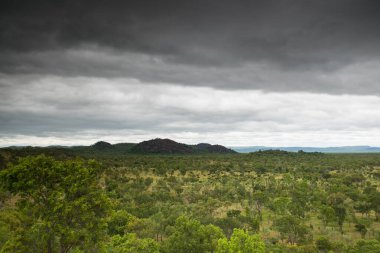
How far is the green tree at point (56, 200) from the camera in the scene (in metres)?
23.7

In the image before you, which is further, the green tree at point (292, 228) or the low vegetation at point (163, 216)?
the green tree at point (292, 228)

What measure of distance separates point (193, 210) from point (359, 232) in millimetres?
32406

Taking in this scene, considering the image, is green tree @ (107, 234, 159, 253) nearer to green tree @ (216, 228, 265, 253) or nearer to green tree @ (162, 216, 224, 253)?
green tree @ (162, 216, 224, 253)

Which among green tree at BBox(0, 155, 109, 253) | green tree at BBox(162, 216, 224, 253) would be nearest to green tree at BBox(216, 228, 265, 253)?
green tree at BBox(162, 216, 224, 253)

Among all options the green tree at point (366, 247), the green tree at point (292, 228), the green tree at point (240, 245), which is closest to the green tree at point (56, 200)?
the green tree at point (240, 245)

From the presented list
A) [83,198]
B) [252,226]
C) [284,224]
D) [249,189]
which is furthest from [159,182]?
[83,198]

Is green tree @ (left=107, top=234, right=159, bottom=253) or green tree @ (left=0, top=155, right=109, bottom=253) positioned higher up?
green tree @ (left=0, top=155, right=109, bottom=253)

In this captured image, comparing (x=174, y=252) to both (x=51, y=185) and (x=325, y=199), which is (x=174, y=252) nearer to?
(x=51, y=185)

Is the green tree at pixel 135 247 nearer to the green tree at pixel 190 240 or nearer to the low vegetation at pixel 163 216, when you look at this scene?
the low vegetation at pixel 163 216

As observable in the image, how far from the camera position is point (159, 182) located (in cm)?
10338

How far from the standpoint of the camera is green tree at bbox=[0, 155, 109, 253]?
931 inches

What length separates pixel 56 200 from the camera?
24156 millimetres

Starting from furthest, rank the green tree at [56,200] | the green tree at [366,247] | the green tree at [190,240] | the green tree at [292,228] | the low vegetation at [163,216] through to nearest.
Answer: the green tree at [292,228], the green tree at [366,247], the green tree at [190,240], the low vegetation at [163,216], the green tree at [56,200]

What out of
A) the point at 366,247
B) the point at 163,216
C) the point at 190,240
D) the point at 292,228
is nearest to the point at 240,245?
the point at 190,240
